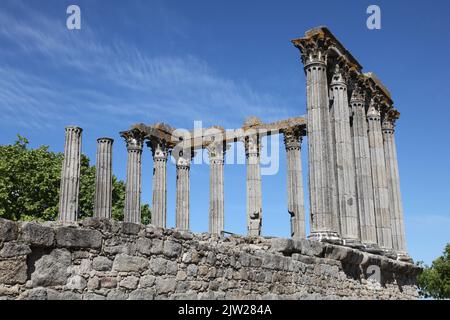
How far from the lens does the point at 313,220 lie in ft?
52.6

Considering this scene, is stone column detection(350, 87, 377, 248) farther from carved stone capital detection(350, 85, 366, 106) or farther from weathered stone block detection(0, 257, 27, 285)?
weathered stone block detection(0, 257, 27, 285)

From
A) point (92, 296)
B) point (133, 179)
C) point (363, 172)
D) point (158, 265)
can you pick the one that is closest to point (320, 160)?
point (363, 172)

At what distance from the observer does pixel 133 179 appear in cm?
2717

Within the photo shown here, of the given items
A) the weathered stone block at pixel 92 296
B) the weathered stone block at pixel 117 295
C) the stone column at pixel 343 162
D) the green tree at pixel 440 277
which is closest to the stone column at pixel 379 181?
the stone column at pixel 343 162

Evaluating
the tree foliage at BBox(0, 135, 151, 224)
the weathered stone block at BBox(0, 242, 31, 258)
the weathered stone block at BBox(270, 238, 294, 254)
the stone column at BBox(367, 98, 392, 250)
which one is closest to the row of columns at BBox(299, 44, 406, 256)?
the stone column at BBox(367, 98, 392, 250)

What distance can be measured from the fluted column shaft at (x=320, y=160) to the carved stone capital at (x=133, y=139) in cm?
1275

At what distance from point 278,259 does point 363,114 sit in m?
10.9

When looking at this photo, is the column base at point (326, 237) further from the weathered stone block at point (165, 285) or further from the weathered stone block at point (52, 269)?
the weathered stone block at point (52, 269)

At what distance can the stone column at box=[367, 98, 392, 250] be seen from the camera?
68.6 feet

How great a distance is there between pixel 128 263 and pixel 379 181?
15795 mm

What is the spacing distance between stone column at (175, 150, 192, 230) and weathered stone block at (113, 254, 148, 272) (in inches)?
854

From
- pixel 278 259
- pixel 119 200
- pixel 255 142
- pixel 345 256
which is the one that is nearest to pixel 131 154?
pixel 255 142

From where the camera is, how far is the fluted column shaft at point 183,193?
2988 centimetres
